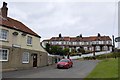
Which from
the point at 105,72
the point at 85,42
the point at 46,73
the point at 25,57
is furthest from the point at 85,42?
the point at 105,72

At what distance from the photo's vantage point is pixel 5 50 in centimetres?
2962

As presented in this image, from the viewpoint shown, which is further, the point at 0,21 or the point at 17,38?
the point at 17,38

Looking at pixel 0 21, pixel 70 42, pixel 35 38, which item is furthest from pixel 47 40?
pixel 0 21

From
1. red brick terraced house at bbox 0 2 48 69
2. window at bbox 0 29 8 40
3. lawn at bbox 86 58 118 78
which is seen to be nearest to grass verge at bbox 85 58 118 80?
lawn at bbox 86 58 118 78

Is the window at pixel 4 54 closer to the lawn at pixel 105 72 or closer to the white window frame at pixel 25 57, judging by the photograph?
the white window frame at pixel 25 57

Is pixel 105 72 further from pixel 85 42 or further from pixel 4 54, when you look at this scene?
pixel 85 42

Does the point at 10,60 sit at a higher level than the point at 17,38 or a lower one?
lower

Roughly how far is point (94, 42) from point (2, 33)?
87285 mm

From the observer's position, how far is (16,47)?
31922mm

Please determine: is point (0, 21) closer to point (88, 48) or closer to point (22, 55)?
point (22, 55)

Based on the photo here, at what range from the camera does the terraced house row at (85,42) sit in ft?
363

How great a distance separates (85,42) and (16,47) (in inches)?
3396

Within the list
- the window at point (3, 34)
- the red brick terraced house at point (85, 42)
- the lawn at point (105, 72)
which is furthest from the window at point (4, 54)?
→ the red brick terraced house at point (85, 42)

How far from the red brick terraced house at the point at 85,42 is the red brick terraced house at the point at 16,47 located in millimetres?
72915
